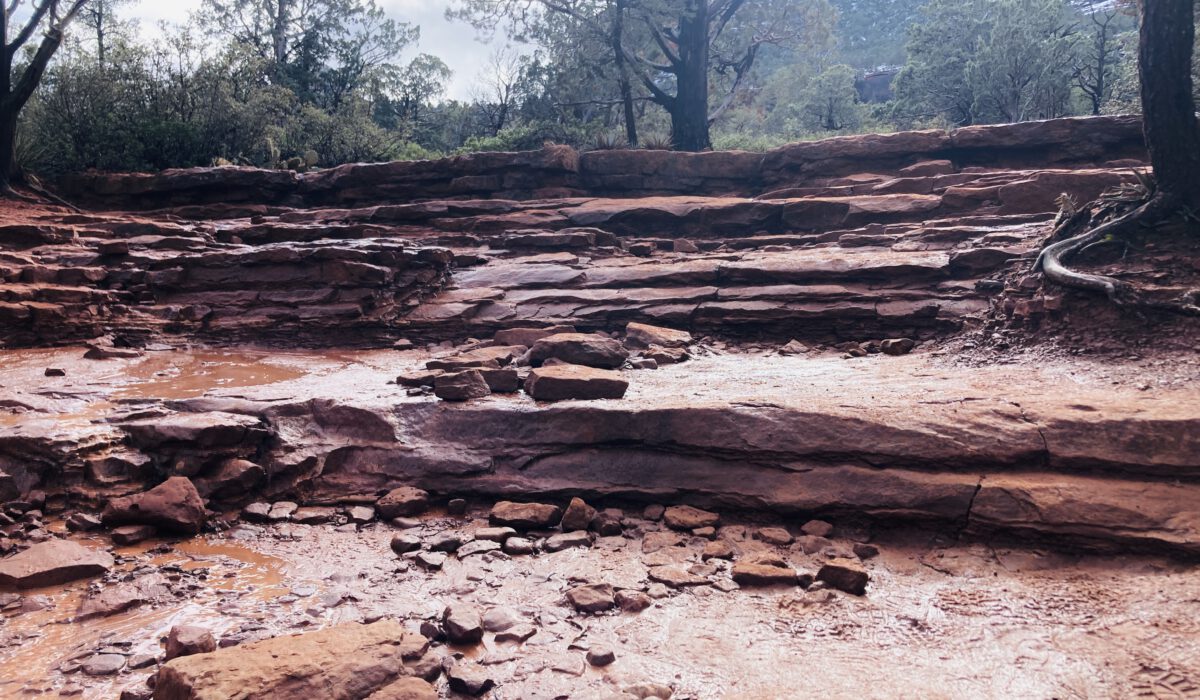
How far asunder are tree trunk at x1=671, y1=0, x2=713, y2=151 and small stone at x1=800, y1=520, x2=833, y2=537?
13.4m

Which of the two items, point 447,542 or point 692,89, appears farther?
point 692,89

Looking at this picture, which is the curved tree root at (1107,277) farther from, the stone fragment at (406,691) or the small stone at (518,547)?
the stone fragment at (406,691)

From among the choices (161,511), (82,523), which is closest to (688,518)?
(161,511)

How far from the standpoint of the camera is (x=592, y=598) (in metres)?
3.31

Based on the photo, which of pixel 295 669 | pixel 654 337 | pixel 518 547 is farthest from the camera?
pixel 654 337

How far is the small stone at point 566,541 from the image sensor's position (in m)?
3.96

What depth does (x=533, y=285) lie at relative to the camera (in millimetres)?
8969

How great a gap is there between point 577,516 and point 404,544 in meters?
0.94

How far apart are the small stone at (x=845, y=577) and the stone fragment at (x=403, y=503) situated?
232 centimetres

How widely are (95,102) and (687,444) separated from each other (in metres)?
15.8

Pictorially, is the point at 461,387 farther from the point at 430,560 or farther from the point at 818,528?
the point at 818,528

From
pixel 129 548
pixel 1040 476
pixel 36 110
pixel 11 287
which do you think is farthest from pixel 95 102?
pixel 1040 476

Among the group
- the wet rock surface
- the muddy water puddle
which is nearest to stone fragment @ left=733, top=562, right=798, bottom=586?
the wet rock surface

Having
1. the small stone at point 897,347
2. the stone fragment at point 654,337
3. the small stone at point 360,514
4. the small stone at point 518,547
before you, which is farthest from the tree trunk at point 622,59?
the small stone at point 518,547
